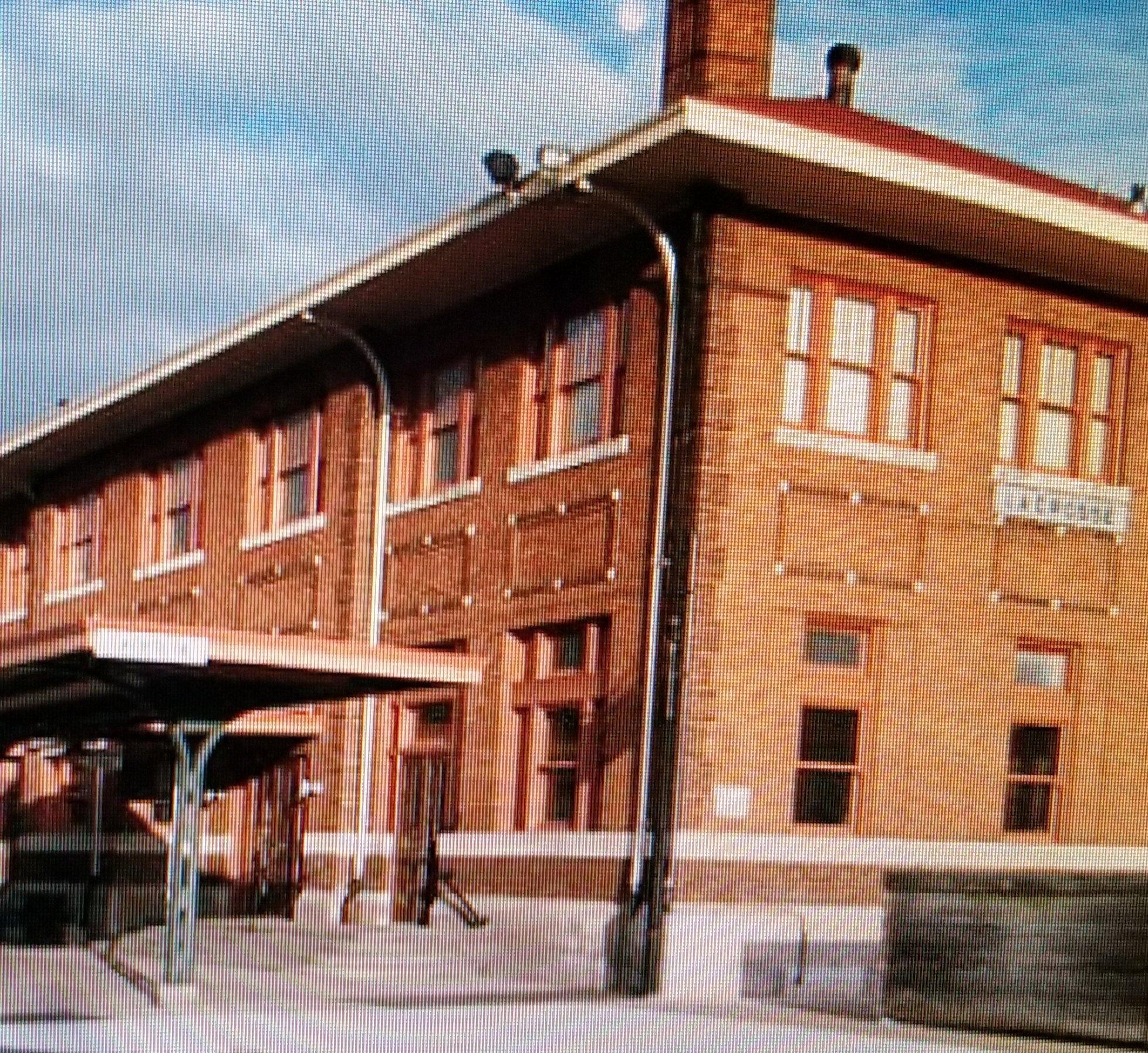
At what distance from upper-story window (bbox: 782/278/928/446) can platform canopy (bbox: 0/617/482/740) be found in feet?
13.8

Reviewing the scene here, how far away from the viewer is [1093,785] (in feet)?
65.8

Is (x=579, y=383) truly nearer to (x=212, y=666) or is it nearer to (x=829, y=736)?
(x=829, y=736)

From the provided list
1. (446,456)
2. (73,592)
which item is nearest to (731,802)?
(446,456)

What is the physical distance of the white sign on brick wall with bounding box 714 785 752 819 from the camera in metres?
17.9

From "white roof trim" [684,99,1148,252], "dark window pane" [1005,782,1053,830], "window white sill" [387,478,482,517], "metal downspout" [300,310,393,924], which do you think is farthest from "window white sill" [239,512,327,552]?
"white roof trim" [684,99,1148,252]

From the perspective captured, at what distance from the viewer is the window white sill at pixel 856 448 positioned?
18.5 metres

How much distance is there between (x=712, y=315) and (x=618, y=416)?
1.73 meters

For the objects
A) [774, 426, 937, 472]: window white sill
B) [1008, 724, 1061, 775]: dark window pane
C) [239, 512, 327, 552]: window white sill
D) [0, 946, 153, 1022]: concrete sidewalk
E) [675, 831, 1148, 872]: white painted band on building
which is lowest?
[0, 946, 153, 1022]: concrete sidewalk

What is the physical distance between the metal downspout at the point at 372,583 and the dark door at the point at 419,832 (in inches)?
26.5

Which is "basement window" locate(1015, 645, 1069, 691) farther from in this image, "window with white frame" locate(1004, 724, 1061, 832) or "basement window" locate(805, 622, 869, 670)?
"basement window" locate(805, 622, 869, 670)

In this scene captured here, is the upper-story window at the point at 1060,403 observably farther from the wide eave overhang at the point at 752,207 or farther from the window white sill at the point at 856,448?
the window white sill at the point at 856,448

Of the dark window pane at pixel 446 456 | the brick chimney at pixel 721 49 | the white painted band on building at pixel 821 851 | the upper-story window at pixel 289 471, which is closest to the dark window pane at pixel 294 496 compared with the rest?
the upper-story window at pixel 289 471

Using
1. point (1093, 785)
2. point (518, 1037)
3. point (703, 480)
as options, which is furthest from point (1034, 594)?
point (518, 1037)

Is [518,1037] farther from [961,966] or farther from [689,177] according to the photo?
[689,177]
